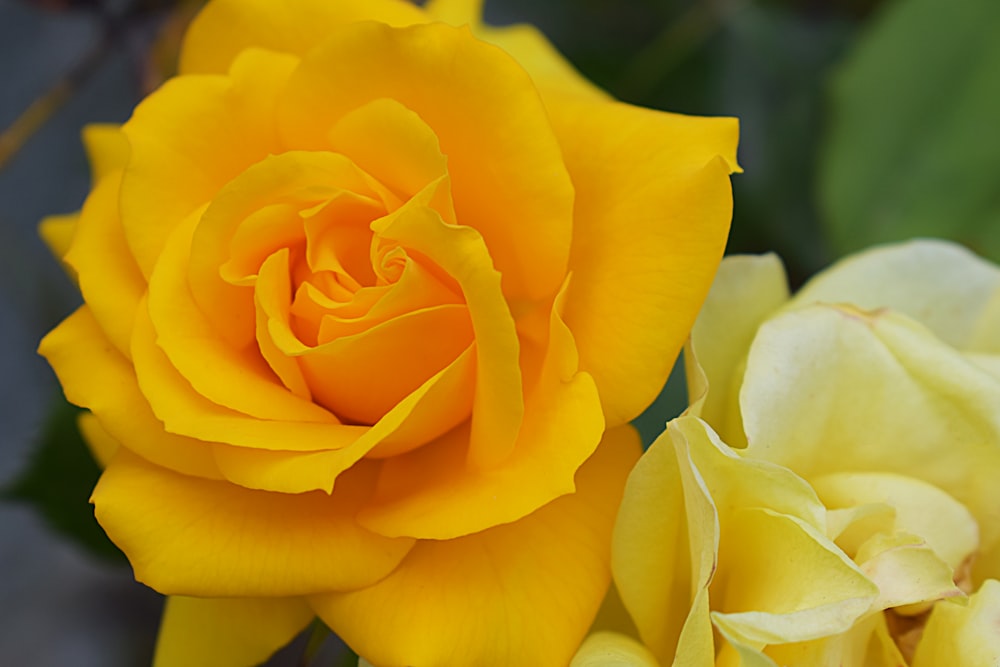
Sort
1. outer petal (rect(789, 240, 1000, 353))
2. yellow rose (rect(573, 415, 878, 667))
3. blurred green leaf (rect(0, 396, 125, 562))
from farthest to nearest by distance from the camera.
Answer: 1. blurred green leaf (rect(0, 396, 125, 562))
2. outer petal (rect(789, 240, 1000, 353))
3. yellow rose (rect(573, 415, 878, 667))

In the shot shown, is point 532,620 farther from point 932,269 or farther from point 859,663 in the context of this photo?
point 932,269

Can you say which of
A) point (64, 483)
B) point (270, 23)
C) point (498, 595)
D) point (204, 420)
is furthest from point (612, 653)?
point (64, 483)

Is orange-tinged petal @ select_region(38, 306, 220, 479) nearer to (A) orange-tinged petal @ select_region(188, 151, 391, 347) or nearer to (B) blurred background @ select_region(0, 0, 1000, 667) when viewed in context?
(A) orange-tinged petal @ select_region(188, 151, 391, 347)

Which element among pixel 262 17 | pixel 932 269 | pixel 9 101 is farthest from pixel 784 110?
pixel 9 101

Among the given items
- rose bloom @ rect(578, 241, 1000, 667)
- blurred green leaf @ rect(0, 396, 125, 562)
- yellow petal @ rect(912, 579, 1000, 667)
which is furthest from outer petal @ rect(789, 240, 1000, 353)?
blurred green leaf @ rect(0, 396, 125, 562)

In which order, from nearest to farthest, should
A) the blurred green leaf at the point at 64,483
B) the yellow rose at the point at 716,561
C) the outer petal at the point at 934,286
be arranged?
the yellow rose at the point at 716,561, the outer petal at the point at 934,286, the blurred green leaf at the point at 64,483

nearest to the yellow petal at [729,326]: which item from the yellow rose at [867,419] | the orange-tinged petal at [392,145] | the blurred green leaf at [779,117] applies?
the yellow rose at [867,419]

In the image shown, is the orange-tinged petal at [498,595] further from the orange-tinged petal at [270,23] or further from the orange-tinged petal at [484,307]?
the orange-tinged petal at [270,23]
